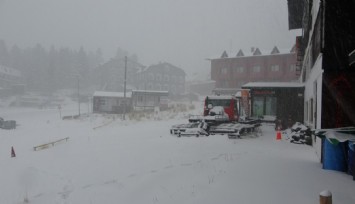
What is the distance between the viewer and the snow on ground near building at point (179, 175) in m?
7.16

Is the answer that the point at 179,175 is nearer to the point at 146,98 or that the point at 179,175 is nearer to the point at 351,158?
the point at 351,158

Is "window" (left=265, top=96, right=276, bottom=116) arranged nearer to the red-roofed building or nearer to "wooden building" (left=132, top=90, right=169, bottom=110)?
"wooden building" (left=132, top=90, right=169, bottom=110)

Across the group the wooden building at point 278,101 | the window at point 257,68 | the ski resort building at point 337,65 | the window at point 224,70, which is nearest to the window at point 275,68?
the window at point 257,68

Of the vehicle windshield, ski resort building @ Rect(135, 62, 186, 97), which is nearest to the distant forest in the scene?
ski resort building @ Rect(135, 62, 186, 97)

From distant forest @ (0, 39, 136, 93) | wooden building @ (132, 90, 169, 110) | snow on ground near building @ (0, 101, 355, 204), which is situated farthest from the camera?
distant forest @ (0, 39, 136, 93)

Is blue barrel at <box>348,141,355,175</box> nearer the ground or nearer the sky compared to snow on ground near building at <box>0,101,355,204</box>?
nearer the sky

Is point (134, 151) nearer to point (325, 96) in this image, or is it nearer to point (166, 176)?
point (166, 176)

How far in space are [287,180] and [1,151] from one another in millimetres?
18271

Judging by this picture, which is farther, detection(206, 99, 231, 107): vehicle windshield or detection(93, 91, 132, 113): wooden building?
detection(93, 91, 132, 113): wooden building

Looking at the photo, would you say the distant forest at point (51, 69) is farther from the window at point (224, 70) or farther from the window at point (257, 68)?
the window at point (257, 68)

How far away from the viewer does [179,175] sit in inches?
352

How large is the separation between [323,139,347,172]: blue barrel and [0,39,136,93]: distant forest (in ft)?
261

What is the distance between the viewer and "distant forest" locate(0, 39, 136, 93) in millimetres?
83500

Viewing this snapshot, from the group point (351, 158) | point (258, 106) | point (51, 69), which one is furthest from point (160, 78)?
point (351, 158)
